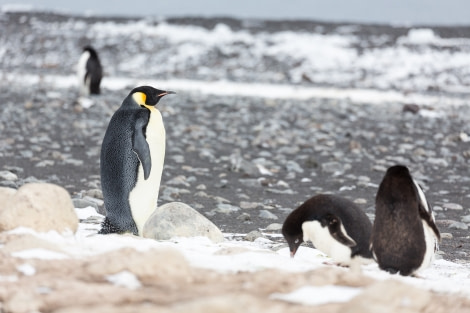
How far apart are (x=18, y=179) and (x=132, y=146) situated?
226cm

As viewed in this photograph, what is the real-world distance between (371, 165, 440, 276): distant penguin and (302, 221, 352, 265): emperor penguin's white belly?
228mm

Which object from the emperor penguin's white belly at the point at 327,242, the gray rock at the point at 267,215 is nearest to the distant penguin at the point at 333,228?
the emperor penguin's white belly at the point at 327,242

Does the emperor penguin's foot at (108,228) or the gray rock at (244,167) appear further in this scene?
A: the gray rock at (244,167)

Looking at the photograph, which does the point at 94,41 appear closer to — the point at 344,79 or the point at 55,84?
the point at 344,79

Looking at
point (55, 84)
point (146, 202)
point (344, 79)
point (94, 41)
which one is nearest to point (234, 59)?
point (344, 79)

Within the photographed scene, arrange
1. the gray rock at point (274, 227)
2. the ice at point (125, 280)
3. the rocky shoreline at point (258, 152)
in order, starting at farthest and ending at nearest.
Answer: the rocky shoreline at point (258, 152)
the gray rock at point (274, 227)
the ice at point (125, 280)

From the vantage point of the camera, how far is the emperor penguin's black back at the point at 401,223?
12.9 feet

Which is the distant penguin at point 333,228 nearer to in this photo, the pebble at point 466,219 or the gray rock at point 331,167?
the pebble at point 466,219

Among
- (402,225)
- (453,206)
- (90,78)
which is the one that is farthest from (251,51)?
(402,225)

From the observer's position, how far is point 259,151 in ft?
30.2

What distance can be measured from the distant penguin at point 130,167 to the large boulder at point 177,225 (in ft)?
1.11

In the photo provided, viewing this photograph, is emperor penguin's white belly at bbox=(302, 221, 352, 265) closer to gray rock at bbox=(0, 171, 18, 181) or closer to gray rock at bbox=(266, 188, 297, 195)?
gray rock at bbox=(266, 188, 297, 195)

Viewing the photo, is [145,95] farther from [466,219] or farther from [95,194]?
[466,219]

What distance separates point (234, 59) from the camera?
25.7m
